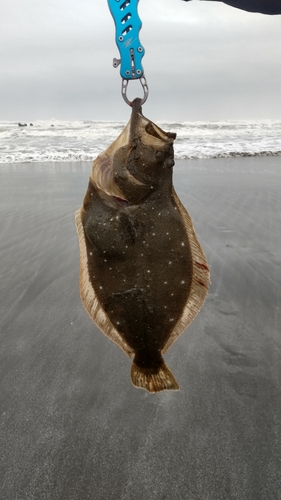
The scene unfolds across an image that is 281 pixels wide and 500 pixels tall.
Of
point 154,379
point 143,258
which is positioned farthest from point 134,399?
point 143,258

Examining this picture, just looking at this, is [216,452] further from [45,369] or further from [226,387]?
[45,369]

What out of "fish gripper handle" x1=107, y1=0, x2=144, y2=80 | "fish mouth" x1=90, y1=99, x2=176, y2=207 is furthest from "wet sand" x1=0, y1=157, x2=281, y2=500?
"fish gripper handle" x1=107, y1=0, x2=144, y2=80

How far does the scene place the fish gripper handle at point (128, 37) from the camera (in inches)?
77.2

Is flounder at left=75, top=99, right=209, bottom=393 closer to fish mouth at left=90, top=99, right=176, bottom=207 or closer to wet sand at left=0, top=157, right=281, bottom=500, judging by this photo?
fish mouth at left=90, top=99, right=176, bottom=207

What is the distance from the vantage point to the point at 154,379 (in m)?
2.23

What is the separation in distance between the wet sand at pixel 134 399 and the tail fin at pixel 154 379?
0.65 metres

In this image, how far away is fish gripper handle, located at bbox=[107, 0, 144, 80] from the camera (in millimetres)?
1961

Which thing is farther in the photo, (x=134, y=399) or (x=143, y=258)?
(x=134, y=399)

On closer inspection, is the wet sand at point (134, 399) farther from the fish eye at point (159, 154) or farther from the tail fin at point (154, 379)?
the fish eye at point (159, 154)

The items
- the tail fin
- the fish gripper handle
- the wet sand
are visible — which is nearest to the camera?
the fish gripper handle

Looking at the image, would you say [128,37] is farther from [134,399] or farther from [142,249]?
[134,399]

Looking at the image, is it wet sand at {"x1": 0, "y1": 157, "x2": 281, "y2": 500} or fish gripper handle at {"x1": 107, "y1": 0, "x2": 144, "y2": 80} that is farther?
wet sand at {"x1": 0, "y1": 157, "x2": 281, "y2": 500}

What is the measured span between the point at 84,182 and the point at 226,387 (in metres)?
9.44

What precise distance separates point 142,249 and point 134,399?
152cm
